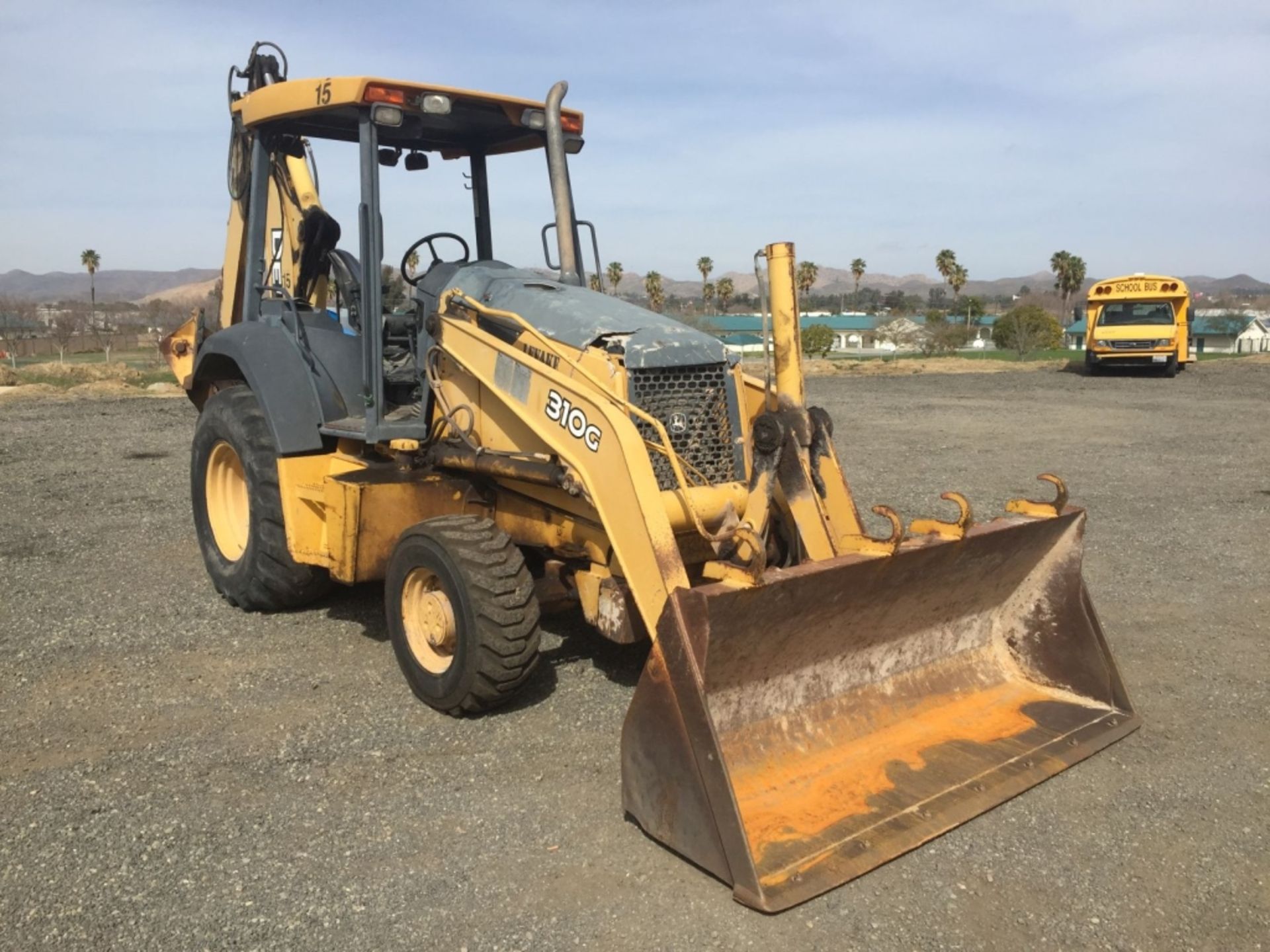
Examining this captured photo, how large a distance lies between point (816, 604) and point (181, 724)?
9.35 ft

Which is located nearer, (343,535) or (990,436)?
(343,535)

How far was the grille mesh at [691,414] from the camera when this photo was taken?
4500 millimetres

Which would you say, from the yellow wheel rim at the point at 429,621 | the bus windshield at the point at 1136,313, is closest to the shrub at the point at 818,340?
the bus windshield at the point at 1136,313

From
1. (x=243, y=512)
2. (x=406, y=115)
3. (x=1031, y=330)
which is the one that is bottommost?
(x=243, y=512)

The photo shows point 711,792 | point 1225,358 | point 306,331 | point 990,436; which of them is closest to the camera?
point 711,792

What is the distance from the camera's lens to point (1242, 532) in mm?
8547

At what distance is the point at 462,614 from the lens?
4496 mm

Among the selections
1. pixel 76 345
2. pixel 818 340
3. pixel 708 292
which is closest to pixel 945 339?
pixel 818 340

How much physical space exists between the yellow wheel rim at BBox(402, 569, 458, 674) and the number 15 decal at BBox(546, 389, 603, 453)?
0.91 meters

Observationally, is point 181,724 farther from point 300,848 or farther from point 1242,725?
point 1242,725

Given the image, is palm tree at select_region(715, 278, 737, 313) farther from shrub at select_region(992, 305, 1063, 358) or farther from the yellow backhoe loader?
the yellow backhoe loader

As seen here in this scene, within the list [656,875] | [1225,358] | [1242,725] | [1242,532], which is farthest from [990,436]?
[1225,358]

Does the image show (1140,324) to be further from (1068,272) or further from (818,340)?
(1068,272)

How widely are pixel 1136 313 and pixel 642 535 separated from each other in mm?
26319
